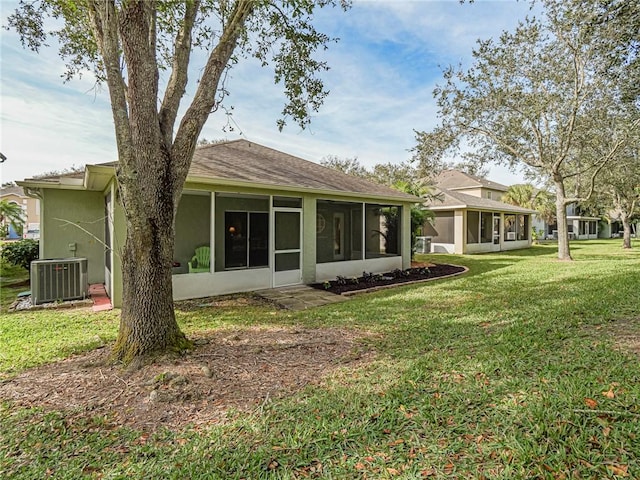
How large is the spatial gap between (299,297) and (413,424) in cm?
577

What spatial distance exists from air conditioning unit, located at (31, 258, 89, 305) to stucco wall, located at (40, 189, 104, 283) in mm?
1602

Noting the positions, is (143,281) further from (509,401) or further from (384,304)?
(384,304)

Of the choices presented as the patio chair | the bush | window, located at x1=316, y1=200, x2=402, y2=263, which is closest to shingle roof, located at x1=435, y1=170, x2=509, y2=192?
window, located at x1=316, y1=200, x2=402, y2=263

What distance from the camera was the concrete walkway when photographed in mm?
7871

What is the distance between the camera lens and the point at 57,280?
7.75 m

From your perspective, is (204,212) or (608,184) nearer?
(204,212)

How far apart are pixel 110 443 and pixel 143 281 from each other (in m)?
Answer: 1.92

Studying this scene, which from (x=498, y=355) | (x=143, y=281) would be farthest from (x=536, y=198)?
(x=143, y=281)

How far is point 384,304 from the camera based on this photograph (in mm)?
7656

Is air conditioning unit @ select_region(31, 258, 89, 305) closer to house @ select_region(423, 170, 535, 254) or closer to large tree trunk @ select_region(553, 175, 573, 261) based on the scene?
house @ select_region(423, 170, 535, 254)

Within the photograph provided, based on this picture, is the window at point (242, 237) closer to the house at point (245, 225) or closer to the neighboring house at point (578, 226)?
the house at point (245, 225)

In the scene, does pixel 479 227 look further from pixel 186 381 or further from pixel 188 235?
pixel 186 381

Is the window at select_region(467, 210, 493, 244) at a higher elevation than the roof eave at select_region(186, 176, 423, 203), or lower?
lower

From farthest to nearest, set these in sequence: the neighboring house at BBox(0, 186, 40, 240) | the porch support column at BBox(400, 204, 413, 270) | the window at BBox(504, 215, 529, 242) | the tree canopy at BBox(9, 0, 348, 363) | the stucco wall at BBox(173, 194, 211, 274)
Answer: the neighboring house at BBox(0, 186, 40, 240)
the window at BBox(504, 215, 529, 242)
the porch support column at BBox(400, 204, 413, 270)
the stucco wall at BBox(173, 194, 211, 274)
the tree canopy at BBox(9, 0, 348, 363)
